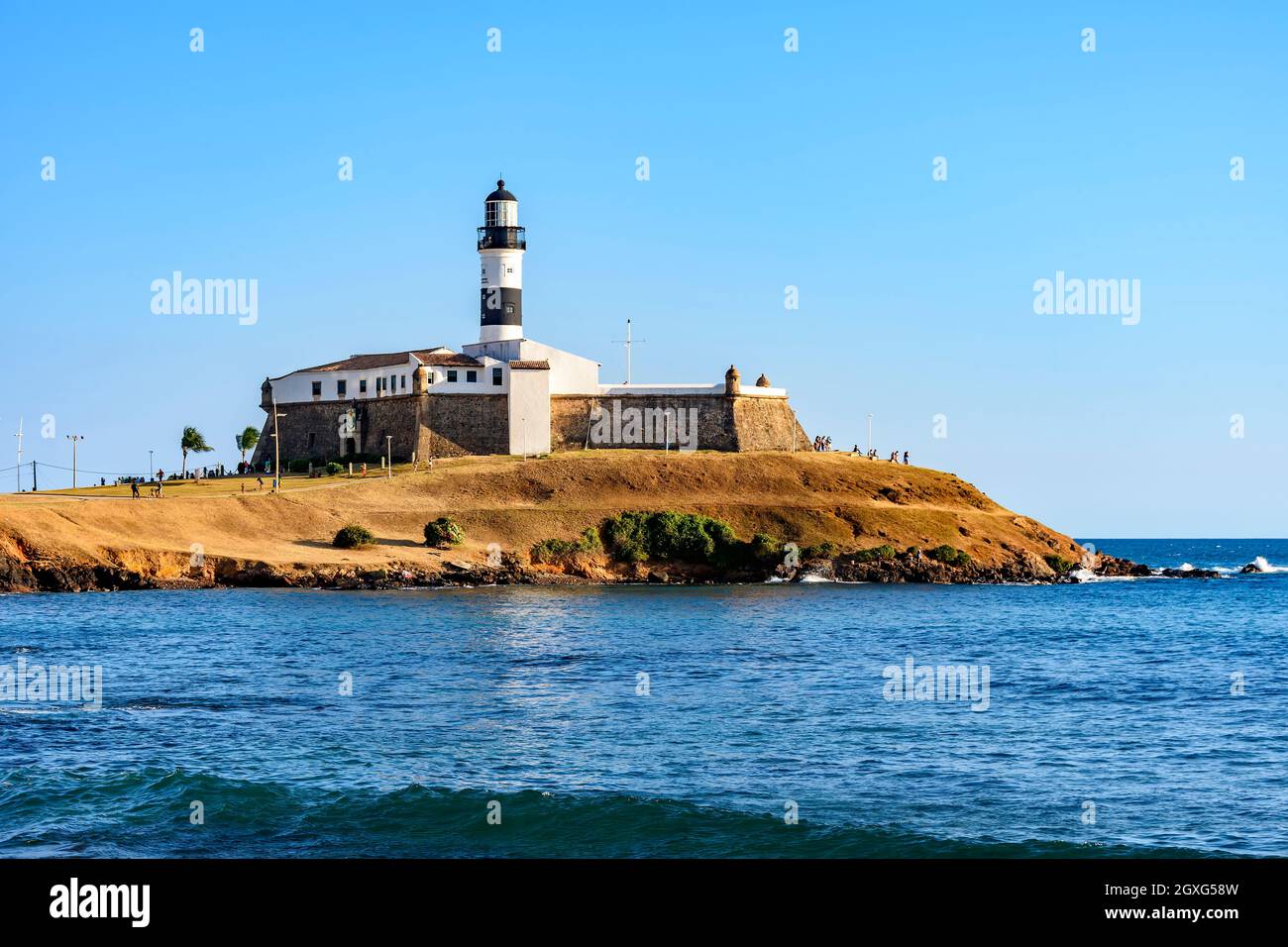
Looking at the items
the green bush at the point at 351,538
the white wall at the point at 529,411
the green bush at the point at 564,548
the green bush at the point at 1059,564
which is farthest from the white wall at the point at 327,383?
the green bush at the point at 1059,564

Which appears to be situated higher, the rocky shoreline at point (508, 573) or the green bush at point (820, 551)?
the green bush at point (820, 551)

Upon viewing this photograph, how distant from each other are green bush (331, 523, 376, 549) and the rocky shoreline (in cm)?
319

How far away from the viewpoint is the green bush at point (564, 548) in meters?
74.6

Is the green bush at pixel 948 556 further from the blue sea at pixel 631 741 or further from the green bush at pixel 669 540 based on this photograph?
the blue sea at pixel 631 741

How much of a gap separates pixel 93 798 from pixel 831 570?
201 feet

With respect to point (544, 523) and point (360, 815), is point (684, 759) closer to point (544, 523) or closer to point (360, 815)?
point (360, 815)

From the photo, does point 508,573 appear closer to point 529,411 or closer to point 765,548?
point 765,548

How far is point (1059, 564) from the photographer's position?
85688 millimetres

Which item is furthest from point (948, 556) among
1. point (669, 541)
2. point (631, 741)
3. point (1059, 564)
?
point (631, 741)

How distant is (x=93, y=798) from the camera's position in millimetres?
19656

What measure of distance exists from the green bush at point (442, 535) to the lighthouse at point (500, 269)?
69.2 ft

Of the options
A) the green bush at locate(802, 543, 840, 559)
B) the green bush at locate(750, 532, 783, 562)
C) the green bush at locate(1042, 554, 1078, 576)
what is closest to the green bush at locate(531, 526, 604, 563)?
the green bush at locate(750, 532, 783, 562)

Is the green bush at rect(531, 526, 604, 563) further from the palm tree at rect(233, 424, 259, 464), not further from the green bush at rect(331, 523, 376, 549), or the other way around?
the palm tree at rect(233, 424, 259, 464)

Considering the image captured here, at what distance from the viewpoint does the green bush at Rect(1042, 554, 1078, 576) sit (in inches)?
3356
